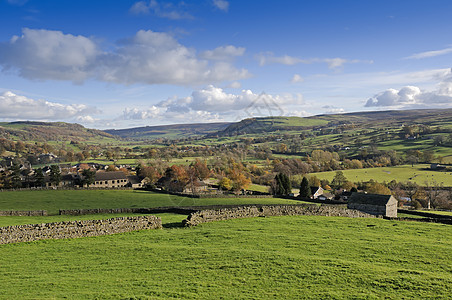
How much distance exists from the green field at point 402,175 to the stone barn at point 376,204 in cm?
6810

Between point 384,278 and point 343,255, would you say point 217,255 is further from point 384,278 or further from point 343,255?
point 384,278

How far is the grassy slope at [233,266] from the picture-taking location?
12.5m

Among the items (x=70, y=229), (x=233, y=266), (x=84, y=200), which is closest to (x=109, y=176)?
(x=84, y=200)

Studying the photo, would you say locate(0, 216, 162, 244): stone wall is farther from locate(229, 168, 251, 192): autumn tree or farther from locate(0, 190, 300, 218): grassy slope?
locate(229, 168, 251, 192): autumn tree

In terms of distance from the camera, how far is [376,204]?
4656 cm

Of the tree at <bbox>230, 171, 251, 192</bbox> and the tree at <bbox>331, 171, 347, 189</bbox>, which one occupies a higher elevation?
the tree at <bbox>230, 171, 251, 192</bbox>

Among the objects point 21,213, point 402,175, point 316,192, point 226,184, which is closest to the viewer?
point 21,213

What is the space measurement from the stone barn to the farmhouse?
72.0 m

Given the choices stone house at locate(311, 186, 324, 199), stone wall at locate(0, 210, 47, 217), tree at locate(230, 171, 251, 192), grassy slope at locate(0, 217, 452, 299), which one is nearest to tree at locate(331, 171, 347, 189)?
stone house at locate(311, 186, 324, 199)

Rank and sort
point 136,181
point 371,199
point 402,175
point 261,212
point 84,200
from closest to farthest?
point 261,212, point 371,199, point 84,200, point 136,181, point 402,175

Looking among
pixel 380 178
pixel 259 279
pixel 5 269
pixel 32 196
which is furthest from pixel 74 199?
pixel 380 178

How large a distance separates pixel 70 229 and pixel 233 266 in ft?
45.5

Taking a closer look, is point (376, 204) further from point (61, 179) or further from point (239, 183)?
point (61, 179)

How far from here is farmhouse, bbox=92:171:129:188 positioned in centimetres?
9569
